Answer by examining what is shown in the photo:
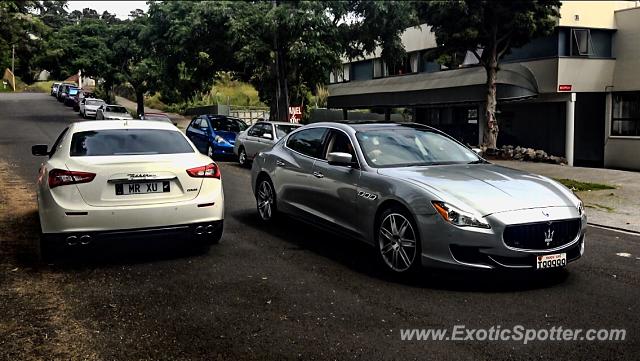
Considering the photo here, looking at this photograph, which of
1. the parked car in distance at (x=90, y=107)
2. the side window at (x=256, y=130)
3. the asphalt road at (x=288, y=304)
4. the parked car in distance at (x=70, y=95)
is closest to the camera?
the asphalt road at (x=288, y=304)

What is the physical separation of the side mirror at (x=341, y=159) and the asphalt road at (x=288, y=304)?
1.04 metres

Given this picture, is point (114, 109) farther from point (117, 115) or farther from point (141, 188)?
point (141, 188)

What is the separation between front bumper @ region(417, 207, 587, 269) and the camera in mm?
5121

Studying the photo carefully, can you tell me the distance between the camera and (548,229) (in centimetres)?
527

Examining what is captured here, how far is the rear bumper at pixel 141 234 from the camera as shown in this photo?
5836mm

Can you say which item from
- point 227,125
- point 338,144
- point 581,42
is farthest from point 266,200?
point 581,42

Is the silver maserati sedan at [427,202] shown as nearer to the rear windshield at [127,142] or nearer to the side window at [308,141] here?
the side window at [308,141]

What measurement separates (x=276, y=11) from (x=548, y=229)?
18.0 meters

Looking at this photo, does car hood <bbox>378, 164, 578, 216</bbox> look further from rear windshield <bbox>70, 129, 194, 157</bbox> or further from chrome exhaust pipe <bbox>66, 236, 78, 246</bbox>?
chrome exhaust pipe <bbox>66, 236, 78, 246</bbox>

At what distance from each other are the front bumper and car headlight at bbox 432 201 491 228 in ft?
0.12

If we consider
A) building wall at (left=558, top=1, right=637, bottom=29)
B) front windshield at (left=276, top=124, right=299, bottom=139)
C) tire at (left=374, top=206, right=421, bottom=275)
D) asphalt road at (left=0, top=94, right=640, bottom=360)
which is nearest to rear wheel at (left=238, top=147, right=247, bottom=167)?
front windshield at (left=276, top=124, right=299, bottom=139)

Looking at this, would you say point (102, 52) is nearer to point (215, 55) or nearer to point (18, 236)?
point (215, 55)

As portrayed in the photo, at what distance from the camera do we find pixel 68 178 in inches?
232

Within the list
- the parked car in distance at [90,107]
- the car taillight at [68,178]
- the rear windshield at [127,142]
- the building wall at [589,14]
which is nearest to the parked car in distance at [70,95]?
the parked car in distance at [90,107]
